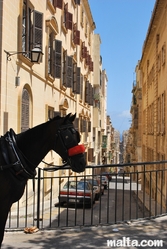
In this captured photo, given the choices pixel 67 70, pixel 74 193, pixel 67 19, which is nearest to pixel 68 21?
pixel 67 19

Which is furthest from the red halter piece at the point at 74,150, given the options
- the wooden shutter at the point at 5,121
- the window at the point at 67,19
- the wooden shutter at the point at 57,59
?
the window at the point at 67,19

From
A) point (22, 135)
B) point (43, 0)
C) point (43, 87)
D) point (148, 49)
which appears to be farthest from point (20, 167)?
point (148, 49)

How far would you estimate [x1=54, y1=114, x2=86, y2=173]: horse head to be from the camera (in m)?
3.68

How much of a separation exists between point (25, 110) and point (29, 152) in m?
8.28

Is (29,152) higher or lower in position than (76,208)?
higher

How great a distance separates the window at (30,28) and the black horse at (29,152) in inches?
321

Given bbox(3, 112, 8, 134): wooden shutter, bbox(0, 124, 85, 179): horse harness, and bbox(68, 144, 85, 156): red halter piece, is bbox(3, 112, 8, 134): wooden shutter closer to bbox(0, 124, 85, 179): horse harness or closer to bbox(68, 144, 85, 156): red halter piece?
bbox(0, 124, 85, 179): horse harness

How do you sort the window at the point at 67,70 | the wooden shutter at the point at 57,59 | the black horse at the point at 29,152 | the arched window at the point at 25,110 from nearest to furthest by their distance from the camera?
1. the black horse at the point at 29,152
2. the arched window at the point at 25,110
3. the wooden shutter at the point at 57,59
4. the window at the point at 67,70

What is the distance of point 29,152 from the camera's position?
12.6 ft

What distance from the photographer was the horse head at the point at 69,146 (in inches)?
145

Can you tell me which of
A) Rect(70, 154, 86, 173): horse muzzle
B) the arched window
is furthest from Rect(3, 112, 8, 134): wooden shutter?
Rect(70, 154, 86, 173): horse muzzle

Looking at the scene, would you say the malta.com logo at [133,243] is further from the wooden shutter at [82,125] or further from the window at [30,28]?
the wooden shutter at [82,125]

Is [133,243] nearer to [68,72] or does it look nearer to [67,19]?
[68,72]

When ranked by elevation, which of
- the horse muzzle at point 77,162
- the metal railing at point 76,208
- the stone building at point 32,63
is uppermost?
the stone building at point 32,63
